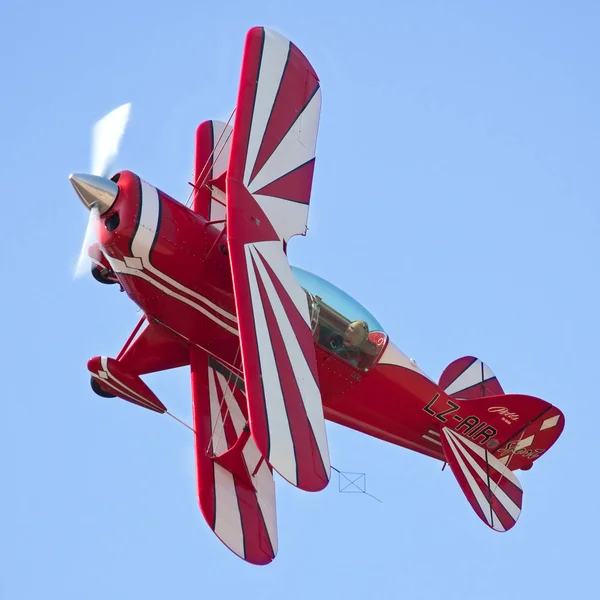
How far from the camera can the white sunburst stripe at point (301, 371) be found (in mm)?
11883

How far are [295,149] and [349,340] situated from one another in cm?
268

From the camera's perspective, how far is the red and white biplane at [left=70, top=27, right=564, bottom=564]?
12227mm

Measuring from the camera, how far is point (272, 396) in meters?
11.7

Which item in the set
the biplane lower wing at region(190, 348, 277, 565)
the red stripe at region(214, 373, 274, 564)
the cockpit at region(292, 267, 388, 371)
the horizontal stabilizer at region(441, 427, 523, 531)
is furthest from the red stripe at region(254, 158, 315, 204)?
the horizontal stabilizer at region(441, 427, 523, 531)

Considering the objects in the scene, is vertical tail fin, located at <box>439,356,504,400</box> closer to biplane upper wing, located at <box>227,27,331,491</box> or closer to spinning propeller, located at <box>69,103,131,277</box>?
biplane upper wing, located at <box>227,27,331,491</box>

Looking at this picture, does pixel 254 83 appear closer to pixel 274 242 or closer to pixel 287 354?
pixel 274 242

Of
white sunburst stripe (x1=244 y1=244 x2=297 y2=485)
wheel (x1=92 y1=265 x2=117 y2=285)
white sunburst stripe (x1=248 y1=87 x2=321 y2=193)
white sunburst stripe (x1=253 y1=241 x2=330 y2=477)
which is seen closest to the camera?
white sunburst stripe (x1=244 y1=244 x2=297 y2=485)

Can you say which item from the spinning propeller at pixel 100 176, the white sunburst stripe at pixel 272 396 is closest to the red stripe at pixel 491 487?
the white sunburst stripe at pixel 272 396

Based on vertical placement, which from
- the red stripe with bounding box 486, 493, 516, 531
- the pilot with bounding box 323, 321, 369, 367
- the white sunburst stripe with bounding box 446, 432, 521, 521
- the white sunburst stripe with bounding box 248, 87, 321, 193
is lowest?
the red stripe with bounding box 486, 493, 516, 531

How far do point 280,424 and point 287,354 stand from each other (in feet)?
3.39

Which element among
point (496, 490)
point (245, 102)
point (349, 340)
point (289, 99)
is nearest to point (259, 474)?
point (349, 340)

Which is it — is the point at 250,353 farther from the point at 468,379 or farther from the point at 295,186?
the point at 468,379

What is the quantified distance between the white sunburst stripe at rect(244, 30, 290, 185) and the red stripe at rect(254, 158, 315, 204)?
0.44m

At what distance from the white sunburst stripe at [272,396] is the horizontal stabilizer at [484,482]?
15.7ft
